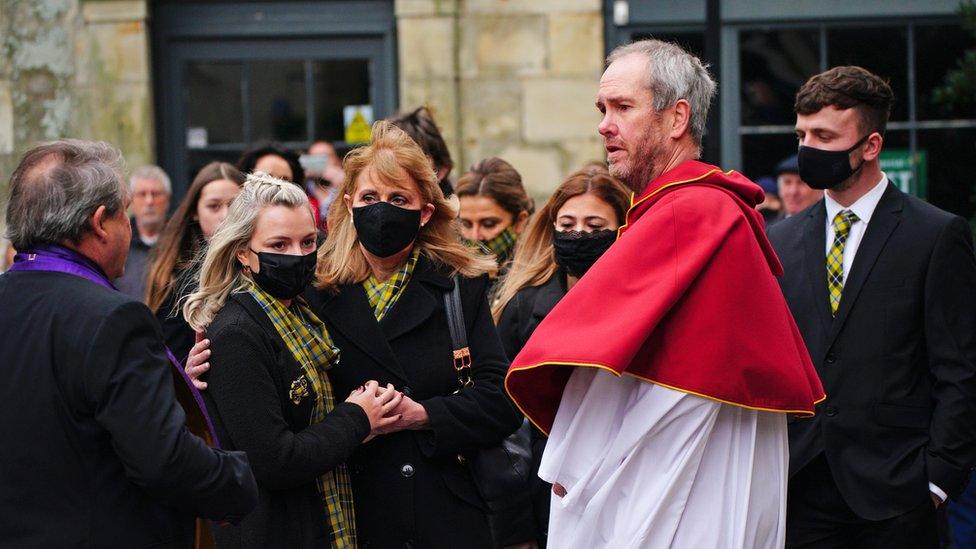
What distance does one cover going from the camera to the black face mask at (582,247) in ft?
15.1

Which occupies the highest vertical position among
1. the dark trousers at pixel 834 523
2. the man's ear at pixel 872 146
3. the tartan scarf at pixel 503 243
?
the man's ear at pixel 872 146

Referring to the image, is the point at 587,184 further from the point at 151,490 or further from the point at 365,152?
the point at 151,490

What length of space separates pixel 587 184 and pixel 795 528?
1474mm

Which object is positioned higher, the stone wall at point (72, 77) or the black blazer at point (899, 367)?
the stone wall at point (72, 77)

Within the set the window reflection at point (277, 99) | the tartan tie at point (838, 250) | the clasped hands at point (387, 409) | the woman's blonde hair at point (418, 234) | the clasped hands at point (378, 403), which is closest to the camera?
the clasped hands at point (378, 403)

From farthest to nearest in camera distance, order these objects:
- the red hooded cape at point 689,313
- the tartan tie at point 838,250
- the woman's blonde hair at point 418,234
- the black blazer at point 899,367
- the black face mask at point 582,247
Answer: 1. the black face mask at point 582,247
2. the tartan tie at point 838,250
3. the black blazer at point 899,367
4. the woman's blonde hair at point 418,234
5. the red hooded cape at point 689,313

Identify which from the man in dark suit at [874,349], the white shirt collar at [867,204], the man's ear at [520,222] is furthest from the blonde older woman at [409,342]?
the man's ear at [520,222]

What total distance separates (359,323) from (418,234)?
450 millimetres

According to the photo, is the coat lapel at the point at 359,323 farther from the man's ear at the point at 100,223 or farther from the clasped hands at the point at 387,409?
the man's ear at the point at 100,223

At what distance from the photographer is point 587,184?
15.7 ft

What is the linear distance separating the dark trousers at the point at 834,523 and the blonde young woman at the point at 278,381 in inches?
61.4

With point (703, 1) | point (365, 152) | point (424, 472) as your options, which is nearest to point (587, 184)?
point (365, 152)

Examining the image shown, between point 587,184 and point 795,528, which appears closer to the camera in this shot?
point 795,528

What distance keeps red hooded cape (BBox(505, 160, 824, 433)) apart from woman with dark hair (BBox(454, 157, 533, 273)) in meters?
2.53
